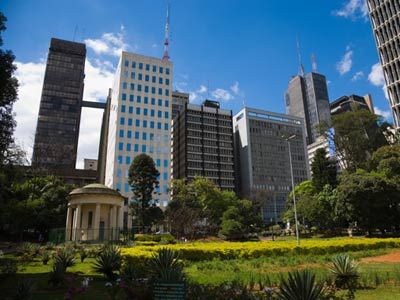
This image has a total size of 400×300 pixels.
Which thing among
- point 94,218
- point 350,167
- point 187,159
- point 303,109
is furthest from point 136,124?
point 303,109

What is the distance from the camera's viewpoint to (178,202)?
5438 cm

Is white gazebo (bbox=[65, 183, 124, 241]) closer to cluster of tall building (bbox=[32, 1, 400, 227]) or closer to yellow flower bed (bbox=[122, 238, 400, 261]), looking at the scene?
yellow flower bed (bbox=[122, 238, 400, 261])

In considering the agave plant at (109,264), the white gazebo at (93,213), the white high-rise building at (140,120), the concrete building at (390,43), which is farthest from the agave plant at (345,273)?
the concrete building at (390,43)

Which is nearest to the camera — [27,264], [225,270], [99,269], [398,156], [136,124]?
[99,269]

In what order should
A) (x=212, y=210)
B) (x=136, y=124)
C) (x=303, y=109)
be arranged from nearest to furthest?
(x=212, y=210), (x=136, y=124), (x=303, y=109)

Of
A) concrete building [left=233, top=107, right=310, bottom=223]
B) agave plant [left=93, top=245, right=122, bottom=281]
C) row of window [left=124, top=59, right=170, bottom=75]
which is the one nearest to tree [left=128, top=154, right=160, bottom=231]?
row of window [left=124, top=59, right=170, bottom=75]

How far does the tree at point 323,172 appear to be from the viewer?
5494 centimetres

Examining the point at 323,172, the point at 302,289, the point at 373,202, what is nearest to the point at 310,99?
the point at 323,172

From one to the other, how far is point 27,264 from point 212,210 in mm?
42629

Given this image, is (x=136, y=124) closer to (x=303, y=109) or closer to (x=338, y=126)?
(x=338, y=126)

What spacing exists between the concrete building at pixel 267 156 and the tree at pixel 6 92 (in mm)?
90617

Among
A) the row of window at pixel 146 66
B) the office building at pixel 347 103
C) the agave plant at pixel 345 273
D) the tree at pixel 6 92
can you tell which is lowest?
the agave plant at pixel 345 273

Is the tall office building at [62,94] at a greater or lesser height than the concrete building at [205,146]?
greater

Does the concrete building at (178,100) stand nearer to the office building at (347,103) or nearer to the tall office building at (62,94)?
the tall office building at (62,94)
